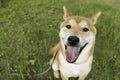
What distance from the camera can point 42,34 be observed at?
4.97m

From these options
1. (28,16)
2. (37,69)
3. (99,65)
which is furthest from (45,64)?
(28,16)

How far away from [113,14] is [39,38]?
1.48 meters

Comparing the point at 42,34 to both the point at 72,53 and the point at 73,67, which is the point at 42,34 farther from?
the point at 72,53

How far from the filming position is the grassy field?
446 centimetres

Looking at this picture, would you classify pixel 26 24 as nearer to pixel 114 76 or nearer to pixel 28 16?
pixel 28 16

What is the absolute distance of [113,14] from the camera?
5.41 meters

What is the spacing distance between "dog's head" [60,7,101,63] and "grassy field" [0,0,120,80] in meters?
0.80

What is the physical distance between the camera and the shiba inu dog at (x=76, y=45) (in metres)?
3.41

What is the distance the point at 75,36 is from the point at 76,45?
4.2 inches

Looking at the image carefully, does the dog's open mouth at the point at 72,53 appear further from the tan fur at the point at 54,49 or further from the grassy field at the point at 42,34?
the grassy field at the point at 42,34

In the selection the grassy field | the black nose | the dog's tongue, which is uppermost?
the black nose

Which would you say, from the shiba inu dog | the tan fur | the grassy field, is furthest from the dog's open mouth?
the grassy field

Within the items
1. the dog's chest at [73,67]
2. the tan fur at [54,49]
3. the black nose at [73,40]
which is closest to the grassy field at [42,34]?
the tan fur at [54,49]

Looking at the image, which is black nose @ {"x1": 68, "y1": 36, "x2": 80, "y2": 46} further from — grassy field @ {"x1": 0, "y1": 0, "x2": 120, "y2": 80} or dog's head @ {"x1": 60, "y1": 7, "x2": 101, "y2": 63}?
grassy field @ {"x1": 0, "y1": 0, "x2": 120, "y2": 80}
